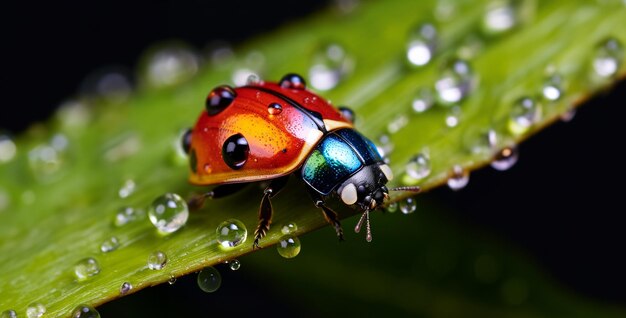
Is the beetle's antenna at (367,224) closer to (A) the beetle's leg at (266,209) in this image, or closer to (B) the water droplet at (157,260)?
(A) the beetle's leg at (266,209)

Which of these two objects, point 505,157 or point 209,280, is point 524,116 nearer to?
point 505,157

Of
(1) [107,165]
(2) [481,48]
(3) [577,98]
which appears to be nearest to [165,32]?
(1) [107,165]

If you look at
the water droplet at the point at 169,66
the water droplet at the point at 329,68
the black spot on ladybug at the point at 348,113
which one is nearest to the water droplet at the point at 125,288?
the black spot on ladybug at the point at 348,113

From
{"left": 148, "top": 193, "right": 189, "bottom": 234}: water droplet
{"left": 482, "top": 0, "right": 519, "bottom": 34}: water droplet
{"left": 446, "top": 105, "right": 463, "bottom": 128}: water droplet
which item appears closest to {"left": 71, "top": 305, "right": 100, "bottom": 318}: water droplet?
{"left": 148, "top": 193, "right": 189, "bottom": 234}: water droplet

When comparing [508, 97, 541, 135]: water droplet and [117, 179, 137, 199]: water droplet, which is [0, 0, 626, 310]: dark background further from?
[508, 97, 541, 135]: water droplet

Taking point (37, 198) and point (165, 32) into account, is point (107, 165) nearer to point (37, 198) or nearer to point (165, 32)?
point (37, 198)
